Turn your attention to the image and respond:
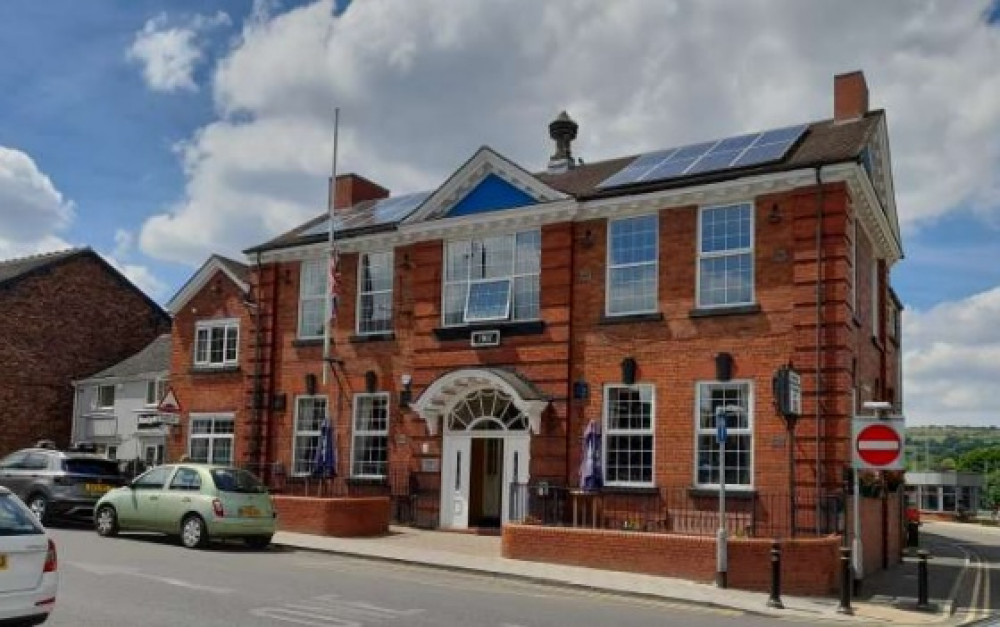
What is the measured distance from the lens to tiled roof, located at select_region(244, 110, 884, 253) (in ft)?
63.9

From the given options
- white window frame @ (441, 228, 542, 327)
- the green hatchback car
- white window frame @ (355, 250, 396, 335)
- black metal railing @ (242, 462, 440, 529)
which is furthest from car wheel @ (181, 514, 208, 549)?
white window frame @ (355, 250, 396, 335)

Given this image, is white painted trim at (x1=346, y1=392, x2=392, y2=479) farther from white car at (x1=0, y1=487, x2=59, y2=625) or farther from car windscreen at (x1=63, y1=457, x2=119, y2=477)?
white car at (x1=0, y1=487, x2=59, y2=625)

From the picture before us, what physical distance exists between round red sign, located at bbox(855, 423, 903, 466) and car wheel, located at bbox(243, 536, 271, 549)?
36.0 feet

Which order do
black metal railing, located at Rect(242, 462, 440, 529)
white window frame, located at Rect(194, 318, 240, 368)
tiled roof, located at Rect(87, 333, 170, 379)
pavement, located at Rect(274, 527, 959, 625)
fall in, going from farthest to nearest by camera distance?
tiled roof, located at Rect(87, 333, 170, 379) < white window frame, located at Rect(194, 318, 240, 368) < black metal railing, located at Rect(242, 462, 440, 529) < pavement, located at Rect(274, 527, 959, 625)

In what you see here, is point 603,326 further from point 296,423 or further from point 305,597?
point 305,597

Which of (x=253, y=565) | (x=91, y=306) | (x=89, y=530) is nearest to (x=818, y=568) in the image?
(x=253, y=565)

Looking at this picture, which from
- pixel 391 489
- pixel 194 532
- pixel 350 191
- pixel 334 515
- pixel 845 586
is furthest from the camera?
pixel 350 191

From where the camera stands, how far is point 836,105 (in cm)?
2280

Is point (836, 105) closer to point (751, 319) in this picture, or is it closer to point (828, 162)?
point (828, 162)

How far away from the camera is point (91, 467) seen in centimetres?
2281

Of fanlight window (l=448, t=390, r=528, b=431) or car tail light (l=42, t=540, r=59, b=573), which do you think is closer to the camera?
car tail light (l=42, t=540, r=59, b=573)

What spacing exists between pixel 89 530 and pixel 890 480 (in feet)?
56.4

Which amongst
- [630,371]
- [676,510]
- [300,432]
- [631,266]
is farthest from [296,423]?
[676,510]

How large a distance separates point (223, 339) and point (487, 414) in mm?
9972
